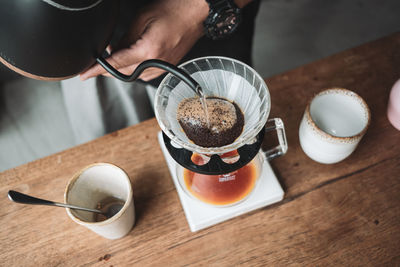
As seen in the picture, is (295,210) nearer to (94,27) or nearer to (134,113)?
(94,27)

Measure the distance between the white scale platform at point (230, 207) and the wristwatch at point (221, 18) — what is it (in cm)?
33

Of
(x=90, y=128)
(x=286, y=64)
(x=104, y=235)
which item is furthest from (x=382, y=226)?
(x=286, y=64)

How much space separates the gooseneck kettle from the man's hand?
0.39ft

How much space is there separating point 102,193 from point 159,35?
35 centimetres

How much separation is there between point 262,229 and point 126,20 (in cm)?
57

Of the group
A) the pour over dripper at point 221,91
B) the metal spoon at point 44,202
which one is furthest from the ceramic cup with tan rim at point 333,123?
the metal spoon at point 44,202

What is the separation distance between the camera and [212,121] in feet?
1.81

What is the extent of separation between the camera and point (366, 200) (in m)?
0.69

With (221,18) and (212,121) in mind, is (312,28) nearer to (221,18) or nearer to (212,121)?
(221,18)

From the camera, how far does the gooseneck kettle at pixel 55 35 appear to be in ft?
1.26

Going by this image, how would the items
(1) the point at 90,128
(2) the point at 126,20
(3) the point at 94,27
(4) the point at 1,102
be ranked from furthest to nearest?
(4) the point at 1,102 → (1) the point at 90,128 → (2) the point at 126,20 → (3) the point at 94,27

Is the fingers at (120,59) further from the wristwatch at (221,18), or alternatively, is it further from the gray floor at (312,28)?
the gray floor at (312,28)

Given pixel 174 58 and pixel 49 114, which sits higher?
pixel 174 58

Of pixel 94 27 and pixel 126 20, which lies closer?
pixel 94 27
